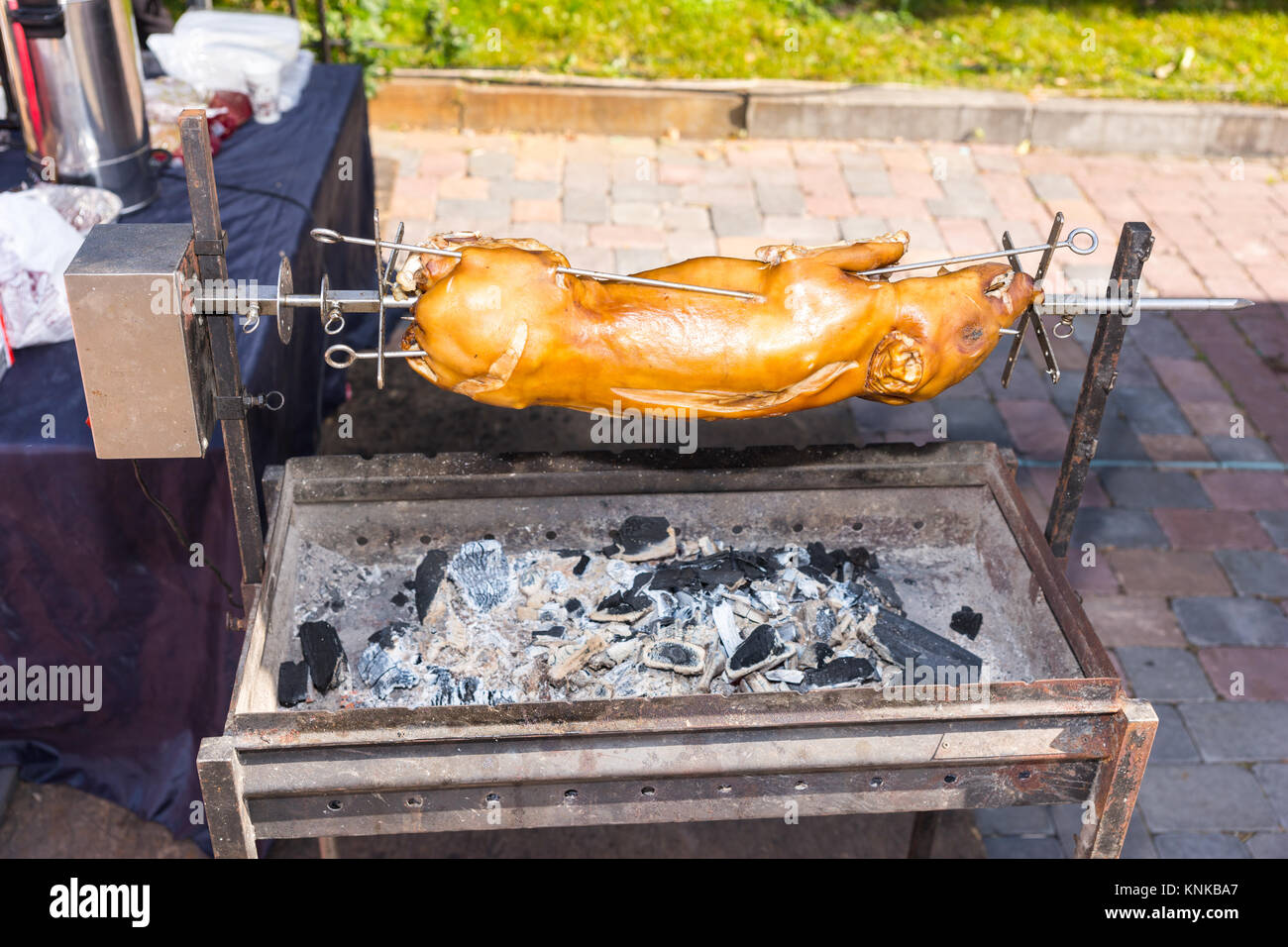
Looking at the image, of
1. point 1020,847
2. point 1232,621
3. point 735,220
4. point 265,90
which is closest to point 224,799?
point 1020,847

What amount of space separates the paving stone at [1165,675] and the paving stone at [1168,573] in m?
0.30

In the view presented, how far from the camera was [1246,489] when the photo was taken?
448cm

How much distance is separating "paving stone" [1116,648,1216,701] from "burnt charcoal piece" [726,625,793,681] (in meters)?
1.76

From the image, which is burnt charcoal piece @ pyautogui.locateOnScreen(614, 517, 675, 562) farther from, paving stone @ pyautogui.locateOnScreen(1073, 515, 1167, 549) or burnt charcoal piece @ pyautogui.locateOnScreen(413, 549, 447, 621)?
paving stone @ pyautogui.locateOnScreen(1073, 515, 1167, 549)

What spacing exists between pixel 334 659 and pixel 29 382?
1.15m

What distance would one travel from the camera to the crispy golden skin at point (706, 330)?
2.09 meters

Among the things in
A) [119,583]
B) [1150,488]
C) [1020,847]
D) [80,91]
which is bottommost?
[1020,847]

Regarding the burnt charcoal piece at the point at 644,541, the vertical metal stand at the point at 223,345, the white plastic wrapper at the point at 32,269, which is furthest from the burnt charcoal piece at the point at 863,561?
the white plastic wrapper at the point at 32,269

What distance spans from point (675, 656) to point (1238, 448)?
132 inches

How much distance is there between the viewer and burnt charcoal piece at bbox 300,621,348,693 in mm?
2357

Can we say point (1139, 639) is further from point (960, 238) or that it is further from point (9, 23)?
point (9, 23)

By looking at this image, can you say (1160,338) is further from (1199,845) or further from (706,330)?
(706,330)
